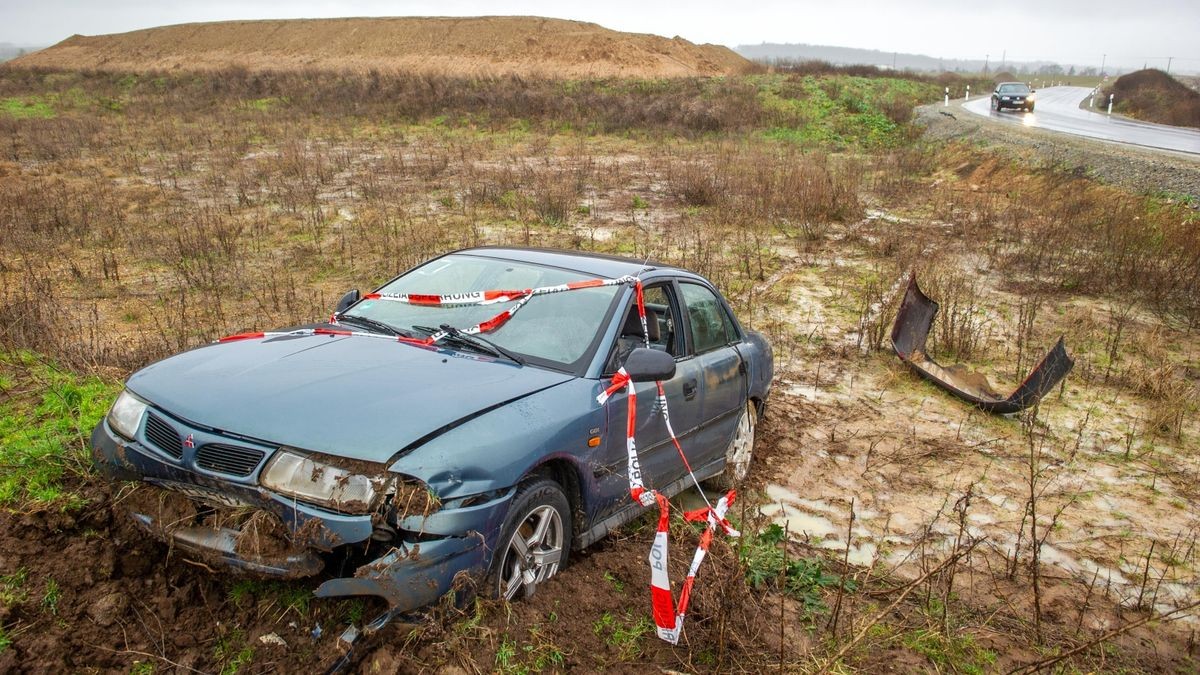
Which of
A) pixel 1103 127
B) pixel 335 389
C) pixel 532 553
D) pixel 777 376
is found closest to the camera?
pixel 335 389

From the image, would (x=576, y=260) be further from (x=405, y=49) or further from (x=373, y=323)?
(x=405, y=49)

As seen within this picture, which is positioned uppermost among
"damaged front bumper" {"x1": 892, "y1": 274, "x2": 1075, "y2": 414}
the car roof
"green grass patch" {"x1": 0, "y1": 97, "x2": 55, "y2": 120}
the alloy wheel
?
"green grass patch" {"x1": 0, "y1": 97, "x2": 55, "y2": 120}

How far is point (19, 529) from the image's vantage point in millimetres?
3451

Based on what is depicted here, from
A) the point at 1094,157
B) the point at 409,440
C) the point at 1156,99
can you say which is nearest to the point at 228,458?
the point at 409,440

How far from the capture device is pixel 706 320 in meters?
5.23

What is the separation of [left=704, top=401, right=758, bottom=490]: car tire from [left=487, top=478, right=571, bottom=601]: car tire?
2086 mm

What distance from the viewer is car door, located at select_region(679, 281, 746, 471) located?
491 centimetres

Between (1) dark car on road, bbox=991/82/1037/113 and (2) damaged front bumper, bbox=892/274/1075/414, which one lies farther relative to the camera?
(1) dark car on road, bbox=991/82/1037/113

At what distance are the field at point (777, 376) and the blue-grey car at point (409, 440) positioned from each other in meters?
0.23

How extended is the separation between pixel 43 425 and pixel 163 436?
2.12 m

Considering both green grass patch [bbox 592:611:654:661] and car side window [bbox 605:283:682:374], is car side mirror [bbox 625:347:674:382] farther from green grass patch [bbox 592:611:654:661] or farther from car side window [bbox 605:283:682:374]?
green grass patch [bbox 592:611:654:661]

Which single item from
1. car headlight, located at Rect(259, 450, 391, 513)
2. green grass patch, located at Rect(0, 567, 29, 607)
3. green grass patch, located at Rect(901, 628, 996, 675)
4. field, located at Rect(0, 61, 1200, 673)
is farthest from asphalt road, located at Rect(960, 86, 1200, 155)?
green grass patch, located at Rect(0, 567, 29, 607)

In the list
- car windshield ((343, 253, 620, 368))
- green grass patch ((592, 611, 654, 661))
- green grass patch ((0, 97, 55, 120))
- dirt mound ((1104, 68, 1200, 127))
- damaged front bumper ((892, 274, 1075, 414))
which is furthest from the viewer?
dirt mound ((1104, 68, 1200, 127))

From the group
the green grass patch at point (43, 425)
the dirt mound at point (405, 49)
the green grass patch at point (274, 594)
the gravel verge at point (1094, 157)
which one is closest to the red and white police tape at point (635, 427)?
the green grass patch at point (43, 425)
